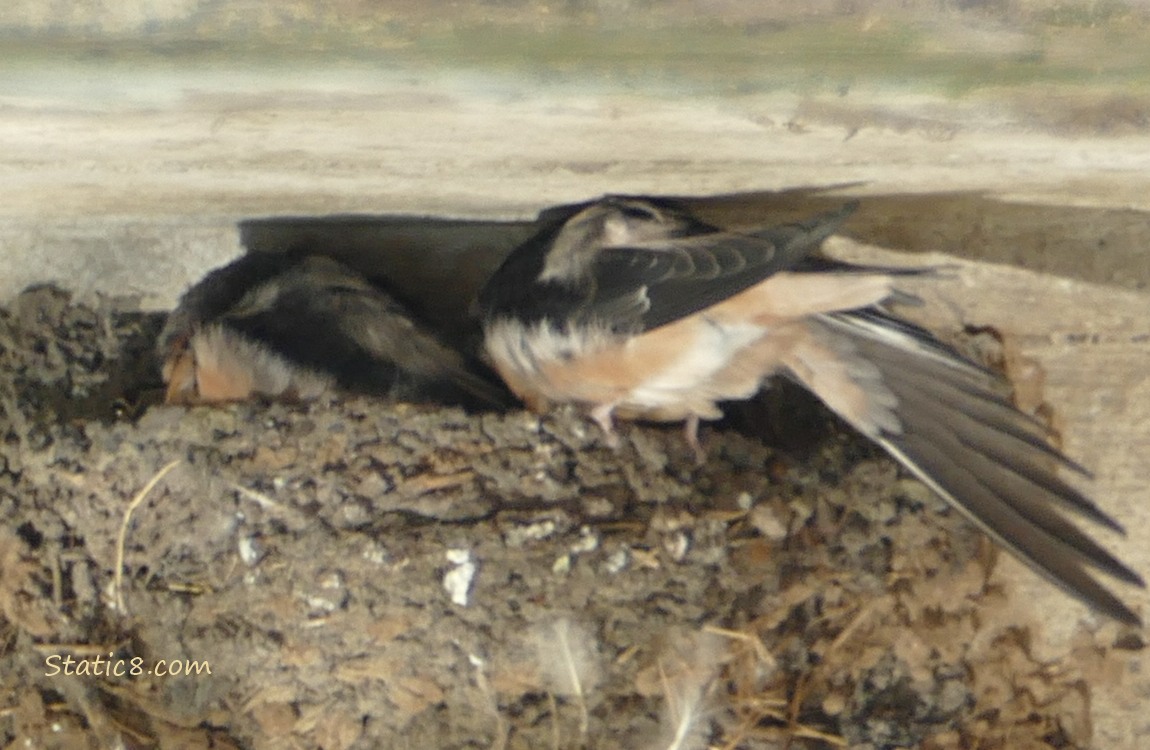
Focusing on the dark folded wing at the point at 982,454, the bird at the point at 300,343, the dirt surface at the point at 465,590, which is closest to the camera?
the dark folded wing at the point at 982,454

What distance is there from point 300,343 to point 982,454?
1.12 metres

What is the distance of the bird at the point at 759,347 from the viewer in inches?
76.0

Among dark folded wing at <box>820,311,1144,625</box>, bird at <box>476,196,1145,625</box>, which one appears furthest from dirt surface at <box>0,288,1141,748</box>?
dark folded wing at <box>820,311,1144,625</box>

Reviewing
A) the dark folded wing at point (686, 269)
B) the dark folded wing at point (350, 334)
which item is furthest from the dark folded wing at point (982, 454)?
the dark folded wing at point (350, 334)

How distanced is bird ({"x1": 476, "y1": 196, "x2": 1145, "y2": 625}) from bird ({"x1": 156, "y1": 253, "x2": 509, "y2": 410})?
172 millimetres

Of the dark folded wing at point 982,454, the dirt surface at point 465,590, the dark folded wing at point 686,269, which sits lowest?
the dirt surface at point 465,590

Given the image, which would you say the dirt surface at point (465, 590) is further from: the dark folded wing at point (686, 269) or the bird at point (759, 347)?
the dark folded wing at point (686, 269)

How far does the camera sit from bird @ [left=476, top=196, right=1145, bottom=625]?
1.93 meters

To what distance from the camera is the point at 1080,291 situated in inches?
91.6

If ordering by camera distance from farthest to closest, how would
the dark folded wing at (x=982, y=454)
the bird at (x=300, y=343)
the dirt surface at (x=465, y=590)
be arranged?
the bird at (x=300, y=343) < the dirt surface at (x=465, y=590) < the dark folded wing at (x=982, y=454)

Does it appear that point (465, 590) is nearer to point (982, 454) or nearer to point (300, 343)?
point (300, 343)

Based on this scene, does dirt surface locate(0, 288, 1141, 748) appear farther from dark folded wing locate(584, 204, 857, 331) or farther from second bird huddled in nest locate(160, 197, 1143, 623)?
dark folded wing locate(584, 204, 857, 331)

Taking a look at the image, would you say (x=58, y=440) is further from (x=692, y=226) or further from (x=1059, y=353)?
(x=1059, y=353)

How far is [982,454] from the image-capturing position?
6.66ft
